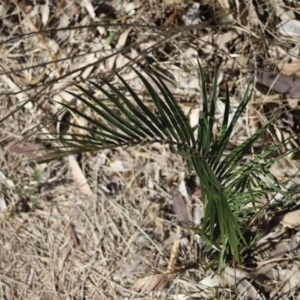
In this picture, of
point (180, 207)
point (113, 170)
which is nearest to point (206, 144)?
point (180, 207)

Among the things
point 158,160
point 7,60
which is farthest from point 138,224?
point 7,60

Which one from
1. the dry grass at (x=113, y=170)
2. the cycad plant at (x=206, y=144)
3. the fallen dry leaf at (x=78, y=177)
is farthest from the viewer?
the fallen dry leaf at (x=78, y=177)

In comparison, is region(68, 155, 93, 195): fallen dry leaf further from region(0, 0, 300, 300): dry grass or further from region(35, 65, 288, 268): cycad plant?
region(35, 65, 288, 268): cycad plant

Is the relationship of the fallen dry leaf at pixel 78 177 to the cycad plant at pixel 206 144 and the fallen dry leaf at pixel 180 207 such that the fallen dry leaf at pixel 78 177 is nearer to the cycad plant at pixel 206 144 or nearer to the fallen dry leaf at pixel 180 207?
the fallen dry leaf at pixel 180 207

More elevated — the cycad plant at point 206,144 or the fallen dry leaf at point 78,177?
the cycad plant at point 206,144

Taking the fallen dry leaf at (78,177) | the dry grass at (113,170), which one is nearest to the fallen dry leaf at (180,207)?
the dry grass at (113,170)

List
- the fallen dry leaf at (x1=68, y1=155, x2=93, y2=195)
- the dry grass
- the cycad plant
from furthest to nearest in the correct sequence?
the fallen dry leaf at (x1=68, y1=155, x2=93, y2=195)
the dry grass
the cycad plant

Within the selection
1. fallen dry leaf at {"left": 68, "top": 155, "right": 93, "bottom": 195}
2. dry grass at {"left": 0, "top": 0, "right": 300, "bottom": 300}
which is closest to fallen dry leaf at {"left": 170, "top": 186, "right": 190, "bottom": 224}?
dry grass at {"left": 0, "top": 0, "right": 300, "bottom": 300}

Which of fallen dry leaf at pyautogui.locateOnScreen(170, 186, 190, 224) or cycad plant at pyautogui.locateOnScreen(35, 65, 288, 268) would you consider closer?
cycad plant at pyautogui.locateOnScreen(35, 65, 288, 268)

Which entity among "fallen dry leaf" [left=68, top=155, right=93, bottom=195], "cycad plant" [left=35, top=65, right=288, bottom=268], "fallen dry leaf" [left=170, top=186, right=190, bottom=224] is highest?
"cycad plant" [left=35, top=65, right=288, bottom=268]
